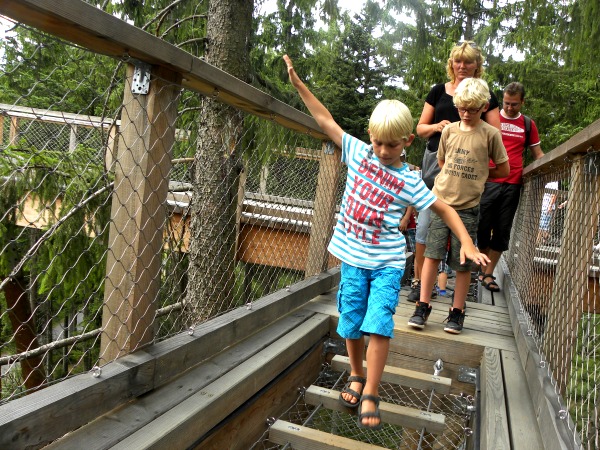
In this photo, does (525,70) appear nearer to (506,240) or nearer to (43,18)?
(506,240)

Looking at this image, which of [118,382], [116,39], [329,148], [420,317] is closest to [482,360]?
[420,317]

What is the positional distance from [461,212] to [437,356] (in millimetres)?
830

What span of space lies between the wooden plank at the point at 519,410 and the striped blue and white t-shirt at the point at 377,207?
751 mm

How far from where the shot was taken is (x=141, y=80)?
1820 millimetres

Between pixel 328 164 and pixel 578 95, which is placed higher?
pixel 578 95

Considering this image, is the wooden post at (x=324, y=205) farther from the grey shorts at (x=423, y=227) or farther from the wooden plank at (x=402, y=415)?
the wooden plank at (x=402, y=415)

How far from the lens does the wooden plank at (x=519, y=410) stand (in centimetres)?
204

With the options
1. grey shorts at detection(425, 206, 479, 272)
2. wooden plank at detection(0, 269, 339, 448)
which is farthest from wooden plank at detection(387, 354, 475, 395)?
wooden plank at detection(0, 269, 339, 448)

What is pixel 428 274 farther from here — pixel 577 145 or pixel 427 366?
pixel 577 145

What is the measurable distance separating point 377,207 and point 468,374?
4.50 ft

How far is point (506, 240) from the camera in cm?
424

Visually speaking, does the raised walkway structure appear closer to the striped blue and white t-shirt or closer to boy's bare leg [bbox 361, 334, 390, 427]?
boy's bare leg [bbox 361, 334, 390, 427]

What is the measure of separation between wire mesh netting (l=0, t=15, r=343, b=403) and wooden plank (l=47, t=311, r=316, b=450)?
0.18m

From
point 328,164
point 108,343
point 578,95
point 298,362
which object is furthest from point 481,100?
point 578,95
